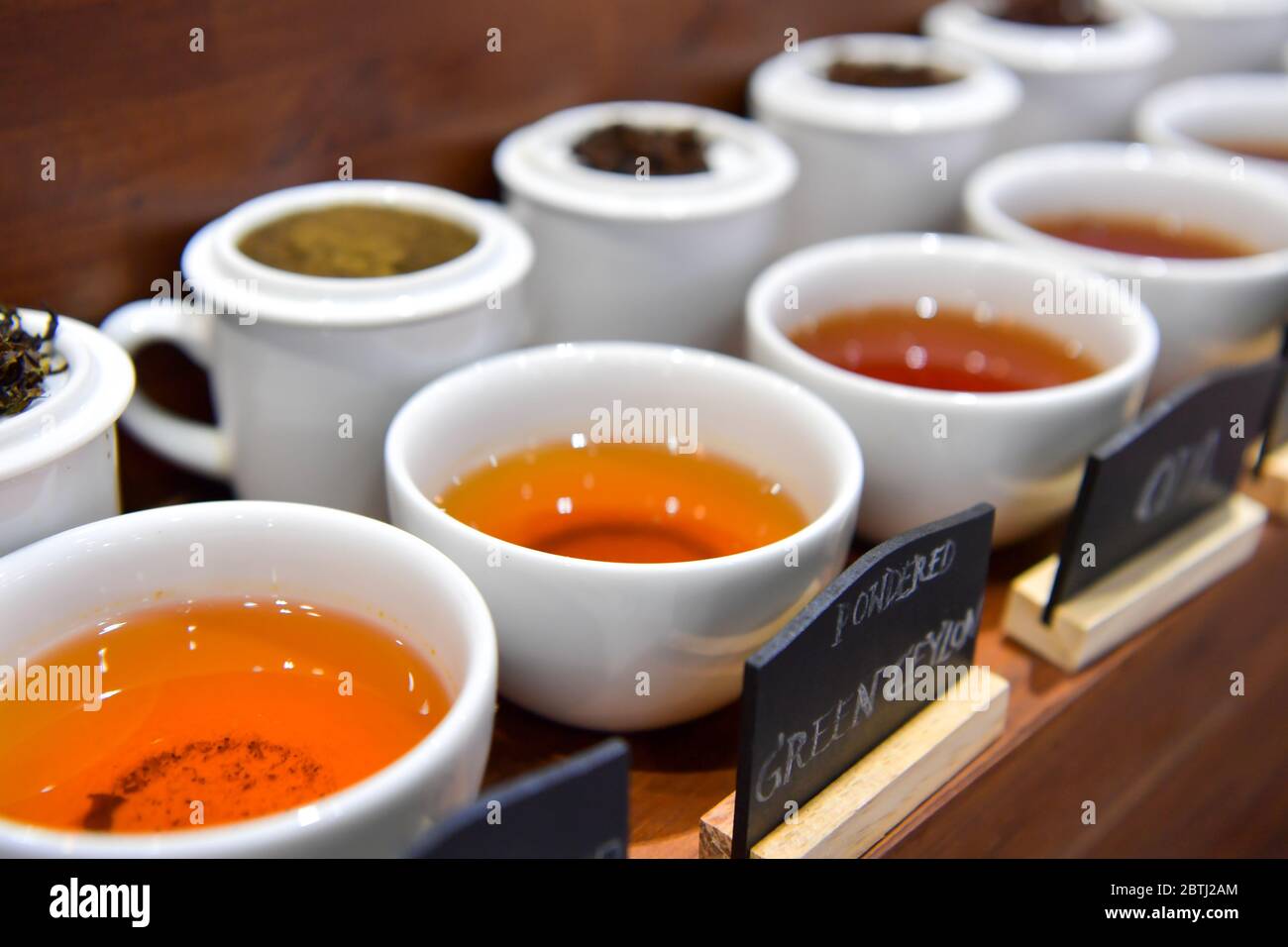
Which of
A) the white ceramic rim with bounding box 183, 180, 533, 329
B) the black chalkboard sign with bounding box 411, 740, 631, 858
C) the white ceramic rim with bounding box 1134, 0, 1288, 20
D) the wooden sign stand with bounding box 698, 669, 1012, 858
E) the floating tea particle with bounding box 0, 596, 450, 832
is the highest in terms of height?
the white ceramic rim with bounding box 1134, 0, 1288, 20

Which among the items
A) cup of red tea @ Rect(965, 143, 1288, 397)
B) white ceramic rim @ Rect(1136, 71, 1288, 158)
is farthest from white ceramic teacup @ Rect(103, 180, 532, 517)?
white ceramic rim @ Rect(1136, 71, 1288, 158)

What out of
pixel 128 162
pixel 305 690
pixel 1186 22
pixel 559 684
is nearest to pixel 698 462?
pixel 559 684

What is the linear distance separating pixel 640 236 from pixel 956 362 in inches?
14.4

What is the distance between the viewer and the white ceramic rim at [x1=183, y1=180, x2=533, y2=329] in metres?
0.97

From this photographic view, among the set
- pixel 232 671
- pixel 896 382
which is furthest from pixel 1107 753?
pixel 232 671

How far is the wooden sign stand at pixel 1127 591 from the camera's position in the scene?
1.07 metres

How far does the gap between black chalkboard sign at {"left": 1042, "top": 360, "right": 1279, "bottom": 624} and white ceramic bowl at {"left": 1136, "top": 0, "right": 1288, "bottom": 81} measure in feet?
2.88

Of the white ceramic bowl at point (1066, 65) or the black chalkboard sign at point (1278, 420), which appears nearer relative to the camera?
the black chalkboard sign at point (1278, 420)

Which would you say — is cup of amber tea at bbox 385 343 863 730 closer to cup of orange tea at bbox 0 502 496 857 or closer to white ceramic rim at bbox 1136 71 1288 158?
cup of orange tea at bbox 0 502 496 857

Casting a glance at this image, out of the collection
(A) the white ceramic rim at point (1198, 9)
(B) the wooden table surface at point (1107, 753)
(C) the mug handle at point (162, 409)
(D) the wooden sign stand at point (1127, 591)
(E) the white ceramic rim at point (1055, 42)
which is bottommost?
(B) the wooden table surface at point (1107, 753)

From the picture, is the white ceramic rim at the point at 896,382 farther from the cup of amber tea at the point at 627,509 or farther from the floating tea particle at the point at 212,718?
the floating tea particle at the point at 212,718

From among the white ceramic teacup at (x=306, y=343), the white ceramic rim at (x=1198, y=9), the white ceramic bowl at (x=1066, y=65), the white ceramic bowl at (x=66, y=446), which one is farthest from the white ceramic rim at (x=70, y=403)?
the white ceramic rim at (x=1198, y=9)

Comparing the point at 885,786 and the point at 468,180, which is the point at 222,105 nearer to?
the point at 468,180

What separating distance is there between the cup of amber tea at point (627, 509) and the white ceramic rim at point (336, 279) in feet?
0.22
